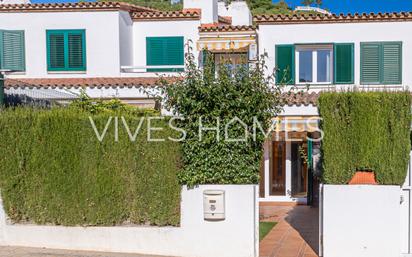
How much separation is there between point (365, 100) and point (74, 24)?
20.8 m

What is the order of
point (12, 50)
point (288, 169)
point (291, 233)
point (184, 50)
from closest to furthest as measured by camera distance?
point (291, 233)
point (288, 169)
point (12, 50)
point (184, 50)

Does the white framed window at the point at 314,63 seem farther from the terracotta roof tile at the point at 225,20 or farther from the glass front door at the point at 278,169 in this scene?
the terracotta roof tile at the point at 225,20

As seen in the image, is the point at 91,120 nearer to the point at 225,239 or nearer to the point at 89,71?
the point at 225,239

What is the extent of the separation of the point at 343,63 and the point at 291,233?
1288cm

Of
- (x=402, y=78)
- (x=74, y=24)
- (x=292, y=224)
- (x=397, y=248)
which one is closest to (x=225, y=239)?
(x=397, y=248)

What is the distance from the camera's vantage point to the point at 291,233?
68.2ft

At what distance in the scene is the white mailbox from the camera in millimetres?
16672

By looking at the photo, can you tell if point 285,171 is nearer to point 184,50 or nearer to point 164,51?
point 184,50

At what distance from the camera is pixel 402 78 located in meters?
30.9

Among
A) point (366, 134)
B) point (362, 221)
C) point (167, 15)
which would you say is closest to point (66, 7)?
point (167, 15)

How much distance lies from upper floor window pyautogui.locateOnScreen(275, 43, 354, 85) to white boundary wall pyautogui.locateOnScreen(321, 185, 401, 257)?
48.5 feet

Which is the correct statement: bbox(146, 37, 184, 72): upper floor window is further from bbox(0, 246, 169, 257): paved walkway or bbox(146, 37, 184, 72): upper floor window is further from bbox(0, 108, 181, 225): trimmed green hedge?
Answer: bbox(0, 246, 169, 257): paved walkway

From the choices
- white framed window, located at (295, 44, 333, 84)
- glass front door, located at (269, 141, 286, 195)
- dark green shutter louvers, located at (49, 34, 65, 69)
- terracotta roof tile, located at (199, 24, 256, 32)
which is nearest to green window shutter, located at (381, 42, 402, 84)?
white framed window, located at (295, 44, 333, 84)

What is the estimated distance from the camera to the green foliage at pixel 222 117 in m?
16.9
